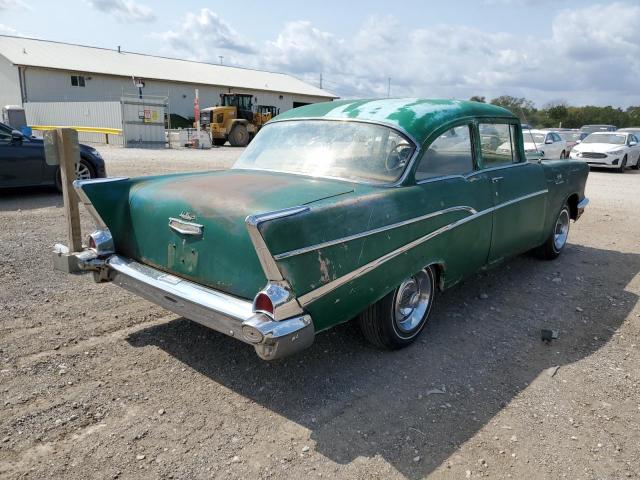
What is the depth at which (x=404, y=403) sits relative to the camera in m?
3.02

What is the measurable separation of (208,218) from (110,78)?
37.8 m

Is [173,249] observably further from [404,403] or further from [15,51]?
[15,51]

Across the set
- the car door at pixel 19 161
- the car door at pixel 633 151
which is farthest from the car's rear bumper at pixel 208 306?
the car door at pixel 633 151

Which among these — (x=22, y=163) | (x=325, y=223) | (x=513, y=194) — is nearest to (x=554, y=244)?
(x=513, y=194)

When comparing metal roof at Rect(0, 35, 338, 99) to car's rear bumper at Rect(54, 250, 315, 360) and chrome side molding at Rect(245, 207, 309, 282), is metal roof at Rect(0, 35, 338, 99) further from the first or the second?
chrome side molding at Rect(245, 207, 309, 282)

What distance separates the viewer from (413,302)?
374 centimetres

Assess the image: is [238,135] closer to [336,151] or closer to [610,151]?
[610,151]

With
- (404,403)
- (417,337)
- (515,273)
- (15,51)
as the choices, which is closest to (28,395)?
(404,403)

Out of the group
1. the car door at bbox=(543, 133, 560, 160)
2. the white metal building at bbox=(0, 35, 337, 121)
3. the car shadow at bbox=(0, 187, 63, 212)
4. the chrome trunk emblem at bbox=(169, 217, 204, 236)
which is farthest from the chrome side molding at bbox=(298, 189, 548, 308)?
the white metal building at bbox=(0, 35, 337, 121)

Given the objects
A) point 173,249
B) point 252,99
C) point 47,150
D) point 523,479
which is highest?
point 252,99

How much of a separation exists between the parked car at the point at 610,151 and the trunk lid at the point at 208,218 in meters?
16.5

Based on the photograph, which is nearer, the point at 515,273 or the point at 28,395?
the point at 28,395

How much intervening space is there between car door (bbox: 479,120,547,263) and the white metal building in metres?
27.2

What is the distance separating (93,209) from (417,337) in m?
2.49
